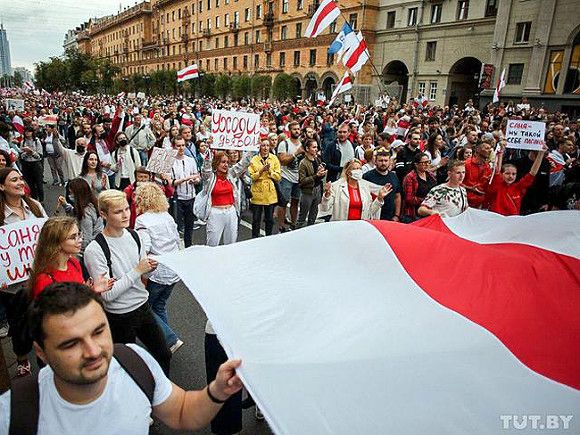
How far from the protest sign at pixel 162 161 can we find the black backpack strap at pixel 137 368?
4839 mm

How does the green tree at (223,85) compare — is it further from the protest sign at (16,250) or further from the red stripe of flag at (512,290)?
the red stripe of flag at (512,290)

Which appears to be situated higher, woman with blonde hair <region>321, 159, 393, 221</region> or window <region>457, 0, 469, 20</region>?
window <region>457, 0, 469, 20</region>

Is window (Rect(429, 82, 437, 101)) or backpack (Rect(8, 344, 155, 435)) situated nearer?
backpack (Rect(8, 344, 155, 435))

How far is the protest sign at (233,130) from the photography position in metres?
6.38

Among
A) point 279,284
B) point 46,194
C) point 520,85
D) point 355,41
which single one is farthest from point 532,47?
point 279,284

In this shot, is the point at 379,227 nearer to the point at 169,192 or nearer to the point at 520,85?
the point at 169,192

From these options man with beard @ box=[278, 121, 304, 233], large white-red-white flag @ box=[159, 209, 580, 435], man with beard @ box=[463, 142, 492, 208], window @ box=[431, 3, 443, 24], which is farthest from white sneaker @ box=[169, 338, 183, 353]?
window @ box=[431, 3, 443, 24]

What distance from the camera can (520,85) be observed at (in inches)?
1174

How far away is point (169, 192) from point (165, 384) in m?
4.74

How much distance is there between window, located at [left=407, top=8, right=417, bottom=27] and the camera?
38.1m

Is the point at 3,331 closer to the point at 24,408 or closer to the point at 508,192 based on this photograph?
the point at 24,408

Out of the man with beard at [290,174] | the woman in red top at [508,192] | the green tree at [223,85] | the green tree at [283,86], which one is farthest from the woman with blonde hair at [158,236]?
the green tree at [223,85]

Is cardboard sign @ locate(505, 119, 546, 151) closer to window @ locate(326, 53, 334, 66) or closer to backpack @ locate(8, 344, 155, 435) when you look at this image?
backpack @ locate(8, 344, 155, 435)

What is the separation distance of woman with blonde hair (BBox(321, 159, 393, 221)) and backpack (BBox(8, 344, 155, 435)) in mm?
3726
